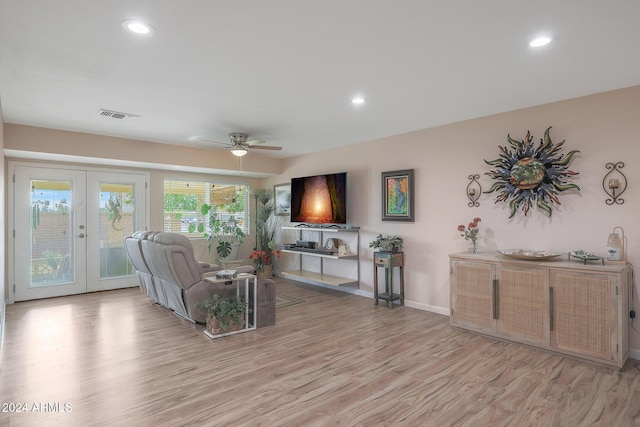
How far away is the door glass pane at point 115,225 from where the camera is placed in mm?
6156

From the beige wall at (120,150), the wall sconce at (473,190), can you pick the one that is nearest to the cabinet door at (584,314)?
the wall sconce at (473,190)

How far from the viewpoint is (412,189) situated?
203 inches

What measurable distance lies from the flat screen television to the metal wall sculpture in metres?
2.39

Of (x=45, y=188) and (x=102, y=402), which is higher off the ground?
(x=45, y=188)

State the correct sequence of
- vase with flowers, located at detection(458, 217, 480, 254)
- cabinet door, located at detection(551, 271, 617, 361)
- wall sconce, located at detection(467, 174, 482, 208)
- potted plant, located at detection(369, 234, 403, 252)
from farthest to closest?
potted plant, located at detection(369, 234, 403, 252) → wall sconce, located at detection(467, 174, 482, 208) → vase with flowers, located at detection(458, 217, 480, 254) → cabinet door, located at detection(551, 271, 617, 361)

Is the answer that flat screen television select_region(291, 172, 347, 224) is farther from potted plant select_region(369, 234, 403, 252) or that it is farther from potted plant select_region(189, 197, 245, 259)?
potted plant select_region(189, 197, 245, 259)

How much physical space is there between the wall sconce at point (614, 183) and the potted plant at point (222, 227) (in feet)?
20.0

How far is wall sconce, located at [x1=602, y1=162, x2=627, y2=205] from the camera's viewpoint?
3.42m

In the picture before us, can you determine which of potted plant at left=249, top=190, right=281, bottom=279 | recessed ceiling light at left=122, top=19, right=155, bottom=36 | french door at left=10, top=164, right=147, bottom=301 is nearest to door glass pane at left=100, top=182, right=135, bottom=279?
french door at left=10, top=164, right=147, bottom=301

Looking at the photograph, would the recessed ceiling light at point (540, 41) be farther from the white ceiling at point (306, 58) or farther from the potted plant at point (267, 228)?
the potted plant at point (267, 228)

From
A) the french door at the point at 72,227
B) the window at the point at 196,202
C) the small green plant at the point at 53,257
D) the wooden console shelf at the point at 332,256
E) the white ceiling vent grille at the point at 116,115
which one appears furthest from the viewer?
the window at the point at 196,202

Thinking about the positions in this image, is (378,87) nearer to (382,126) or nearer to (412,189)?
(382,126)

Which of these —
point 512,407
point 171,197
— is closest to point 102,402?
point 512,407

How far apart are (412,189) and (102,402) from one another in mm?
4251
